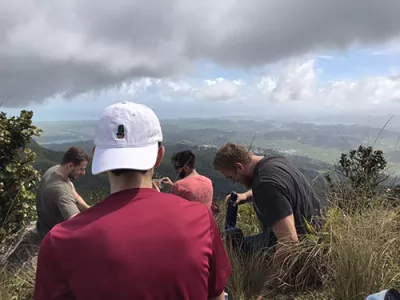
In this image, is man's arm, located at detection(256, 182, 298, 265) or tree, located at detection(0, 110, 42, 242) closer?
man's arm, located at detection(256, 182, 298, 265)

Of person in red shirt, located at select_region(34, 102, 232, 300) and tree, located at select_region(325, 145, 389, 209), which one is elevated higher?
person in red shirt, located at select_region(34, 102, 232, 300)

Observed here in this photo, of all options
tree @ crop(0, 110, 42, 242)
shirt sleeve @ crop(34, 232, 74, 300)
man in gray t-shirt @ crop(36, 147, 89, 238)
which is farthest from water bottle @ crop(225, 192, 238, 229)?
shirt sleeve @ crop(34, 232, 74, 300)

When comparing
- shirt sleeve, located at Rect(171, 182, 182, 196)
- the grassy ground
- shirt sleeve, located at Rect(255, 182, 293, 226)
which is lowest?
the grassy ground

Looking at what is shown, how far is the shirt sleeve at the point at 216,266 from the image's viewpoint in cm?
160

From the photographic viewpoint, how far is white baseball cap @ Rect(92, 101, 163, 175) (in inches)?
60.6

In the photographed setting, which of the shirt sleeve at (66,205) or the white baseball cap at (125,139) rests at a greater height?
the white baseball cap at (125,139)

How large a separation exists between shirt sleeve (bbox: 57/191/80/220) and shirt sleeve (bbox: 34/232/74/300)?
12.9ft

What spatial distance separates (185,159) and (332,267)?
3.24 meters

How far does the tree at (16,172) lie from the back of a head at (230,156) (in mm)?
3111

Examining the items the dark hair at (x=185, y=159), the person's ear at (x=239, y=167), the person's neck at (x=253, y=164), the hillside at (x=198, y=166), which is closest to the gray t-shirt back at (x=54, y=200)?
the hillside at (x=198, y=166)

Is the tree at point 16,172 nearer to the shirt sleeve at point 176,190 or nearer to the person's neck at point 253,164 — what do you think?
the shirt sleeve at point 176,190

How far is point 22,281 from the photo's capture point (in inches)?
157

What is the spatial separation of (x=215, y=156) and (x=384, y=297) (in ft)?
7.68

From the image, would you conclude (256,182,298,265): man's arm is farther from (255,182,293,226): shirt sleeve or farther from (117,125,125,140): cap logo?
(117,125,125,140): cap logo
